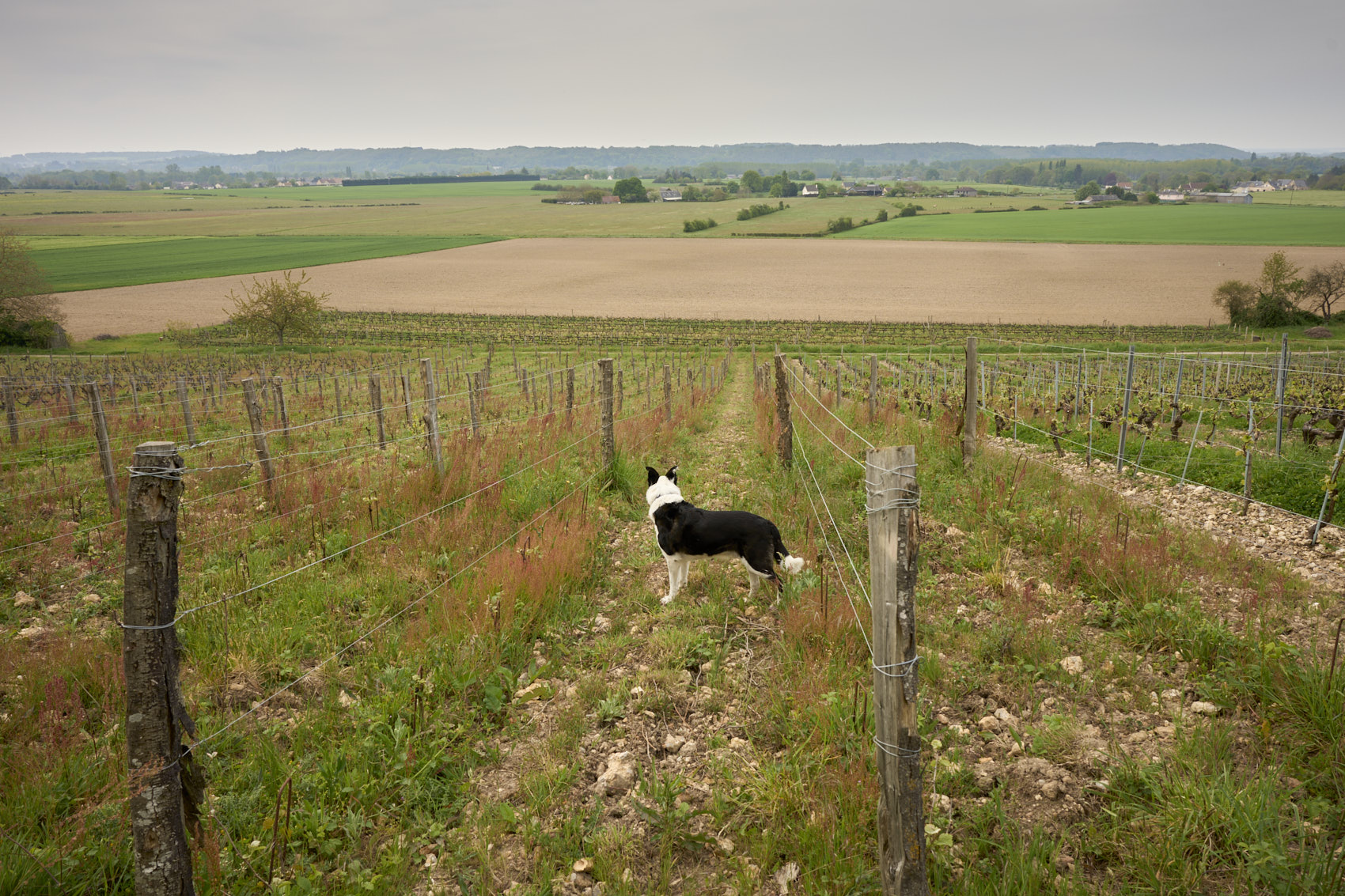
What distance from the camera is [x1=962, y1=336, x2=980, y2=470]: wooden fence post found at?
31.0ft

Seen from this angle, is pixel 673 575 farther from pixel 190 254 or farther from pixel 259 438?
pixel 190 254

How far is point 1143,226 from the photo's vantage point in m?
106

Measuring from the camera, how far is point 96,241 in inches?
3861

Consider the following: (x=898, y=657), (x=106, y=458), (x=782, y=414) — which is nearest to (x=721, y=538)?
(x=898, y=657)

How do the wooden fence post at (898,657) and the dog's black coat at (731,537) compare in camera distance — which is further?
the dog's black coat at (731,537)

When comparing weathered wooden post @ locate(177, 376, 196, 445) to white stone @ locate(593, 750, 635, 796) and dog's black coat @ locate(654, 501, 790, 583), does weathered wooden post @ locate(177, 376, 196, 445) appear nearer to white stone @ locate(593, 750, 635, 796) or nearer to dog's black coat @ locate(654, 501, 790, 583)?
dog's black coat @ locate(654, 501, 790, 583)

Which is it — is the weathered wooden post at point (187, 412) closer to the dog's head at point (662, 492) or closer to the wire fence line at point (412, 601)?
the wire fence line at point (412, 601)

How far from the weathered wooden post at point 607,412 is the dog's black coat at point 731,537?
10.2 ft

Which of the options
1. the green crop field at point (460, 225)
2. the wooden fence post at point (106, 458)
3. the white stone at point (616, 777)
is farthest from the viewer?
the green crop field at point (460, 225)

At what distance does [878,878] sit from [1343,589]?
228 inches

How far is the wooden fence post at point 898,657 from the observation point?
2.98 metres

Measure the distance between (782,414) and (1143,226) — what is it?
12366 cm

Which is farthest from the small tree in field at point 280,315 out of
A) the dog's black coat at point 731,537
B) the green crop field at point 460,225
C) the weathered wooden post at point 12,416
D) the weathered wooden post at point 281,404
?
the dog's black coat at point 731,537

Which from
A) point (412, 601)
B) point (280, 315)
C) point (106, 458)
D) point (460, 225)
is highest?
point (460, 225)
